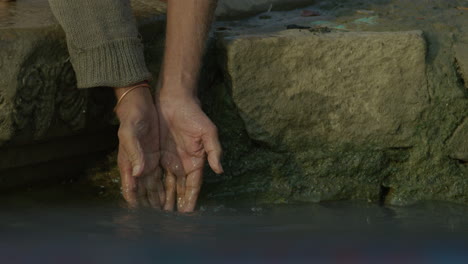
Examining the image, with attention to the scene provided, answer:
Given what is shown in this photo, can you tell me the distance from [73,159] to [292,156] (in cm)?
87

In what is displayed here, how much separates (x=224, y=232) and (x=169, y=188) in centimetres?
35

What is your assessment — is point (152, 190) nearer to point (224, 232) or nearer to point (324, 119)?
point (224, 232)

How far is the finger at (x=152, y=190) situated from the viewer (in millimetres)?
2977

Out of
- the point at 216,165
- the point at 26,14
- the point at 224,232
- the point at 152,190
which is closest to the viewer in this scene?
the point at 224,232

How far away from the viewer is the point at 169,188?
3.02 meters

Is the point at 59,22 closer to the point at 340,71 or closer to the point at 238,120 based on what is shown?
the point at 238,120

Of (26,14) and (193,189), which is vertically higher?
(26,14)

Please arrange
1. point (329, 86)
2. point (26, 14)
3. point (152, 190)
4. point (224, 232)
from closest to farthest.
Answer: point (224, 232) → point (152, 190) → point (26, 14) → point (329, 86)

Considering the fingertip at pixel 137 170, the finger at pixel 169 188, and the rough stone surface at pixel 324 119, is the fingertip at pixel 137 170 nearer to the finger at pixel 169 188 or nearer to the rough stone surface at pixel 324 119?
the finger at pixel 169 188

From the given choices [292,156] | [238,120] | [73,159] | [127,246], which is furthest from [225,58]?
[127,246]

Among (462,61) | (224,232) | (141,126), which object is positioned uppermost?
(462,61)

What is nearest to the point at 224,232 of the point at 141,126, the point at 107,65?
the point at 141,126

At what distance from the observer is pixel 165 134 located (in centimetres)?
300

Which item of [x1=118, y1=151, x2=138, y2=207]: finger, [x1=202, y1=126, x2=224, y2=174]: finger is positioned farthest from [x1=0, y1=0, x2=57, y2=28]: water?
[x1=202, y1=126, x2=224, y2=174]: finger
